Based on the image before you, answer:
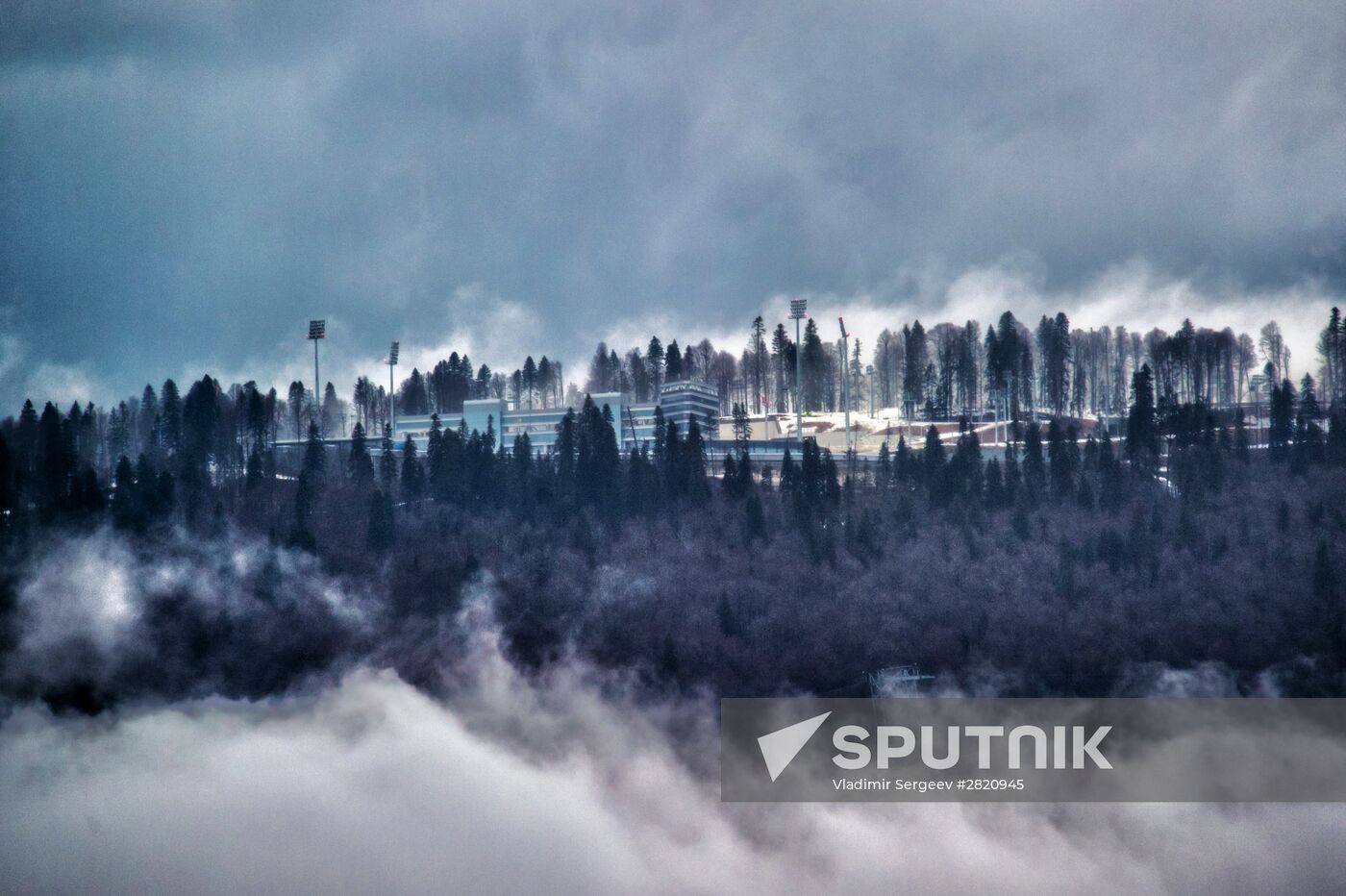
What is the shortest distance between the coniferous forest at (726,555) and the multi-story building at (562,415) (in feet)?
26.3

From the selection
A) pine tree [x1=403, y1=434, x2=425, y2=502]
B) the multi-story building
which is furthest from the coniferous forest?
the multi-story building

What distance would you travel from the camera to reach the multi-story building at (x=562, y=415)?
9462cm

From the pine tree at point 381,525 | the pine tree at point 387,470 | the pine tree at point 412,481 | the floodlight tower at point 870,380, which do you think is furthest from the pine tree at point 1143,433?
the pine tree at point 387,470

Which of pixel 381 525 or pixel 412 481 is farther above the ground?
pixel 412 481

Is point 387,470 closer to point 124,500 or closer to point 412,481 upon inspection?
point 412,481

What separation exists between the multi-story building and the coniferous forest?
8.03m

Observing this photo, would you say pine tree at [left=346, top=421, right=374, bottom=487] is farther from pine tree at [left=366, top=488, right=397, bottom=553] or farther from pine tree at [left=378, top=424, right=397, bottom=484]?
pine tree at [left=366, top=488, right=397, bottom=553]

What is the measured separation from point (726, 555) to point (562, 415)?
93.3 feet

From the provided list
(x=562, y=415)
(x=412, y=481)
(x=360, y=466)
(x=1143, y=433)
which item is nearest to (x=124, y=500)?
(x=360, y=466)

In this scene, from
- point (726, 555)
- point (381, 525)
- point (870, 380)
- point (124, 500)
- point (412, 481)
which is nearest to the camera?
point (726, 555)

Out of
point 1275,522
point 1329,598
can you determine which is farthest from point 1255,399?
point 1329,598

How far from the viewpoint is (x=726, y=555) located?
70500 millimetres

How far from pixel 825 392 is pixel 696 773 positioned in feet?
197

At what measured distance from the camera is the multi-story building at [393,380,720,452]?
9462cm
